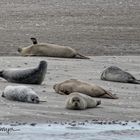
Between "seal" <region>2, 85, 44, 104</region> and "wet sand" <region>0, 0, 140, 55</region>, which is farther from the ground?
"wet sand" <region>0, 0, 140, 55</region>

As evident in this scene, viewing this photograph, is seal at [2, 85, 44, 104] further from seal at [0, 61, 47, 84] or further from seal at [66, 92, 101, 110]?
seal at [0, 61, 47, 84]

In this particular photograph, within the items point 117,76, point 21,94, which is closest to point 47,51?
point 117,76

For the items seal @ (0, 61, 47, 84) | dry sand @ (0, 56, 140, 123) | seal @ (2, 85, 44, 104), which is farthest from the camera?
seal @ (0, 61, 47, 84)

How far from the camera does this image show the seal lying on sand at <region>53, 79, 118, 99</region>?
13367mm

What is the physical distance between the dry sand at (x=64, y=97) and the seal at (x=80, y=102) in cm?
9

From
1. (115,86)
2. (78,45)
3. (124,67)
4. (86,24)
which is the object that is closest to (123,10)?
(86,24)

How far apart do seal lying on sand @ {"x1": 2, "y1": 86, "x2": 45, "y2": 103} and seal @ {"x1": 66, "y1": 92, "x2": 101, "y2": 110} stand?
53cm

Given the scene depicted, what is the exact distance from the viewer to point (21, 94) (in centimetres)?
1267

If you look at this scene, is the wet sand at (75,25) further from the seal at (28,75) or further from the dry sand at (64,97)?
the seal at (28,75)

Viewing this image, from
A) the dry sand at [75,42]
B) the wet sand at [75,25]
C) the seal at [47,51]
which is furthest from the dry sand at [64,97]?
the wet sand at [75,25]

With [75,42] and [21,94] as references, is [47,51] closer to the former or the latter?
[75,42]

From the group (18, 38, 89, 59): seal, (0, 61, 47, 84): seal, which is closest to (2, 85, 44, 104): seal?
(0, 61, 47, 84): seal

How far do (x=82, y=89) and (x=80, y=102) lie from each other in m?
1.19

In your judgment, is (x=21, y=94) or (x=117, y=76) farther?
(x=117, y=76)
